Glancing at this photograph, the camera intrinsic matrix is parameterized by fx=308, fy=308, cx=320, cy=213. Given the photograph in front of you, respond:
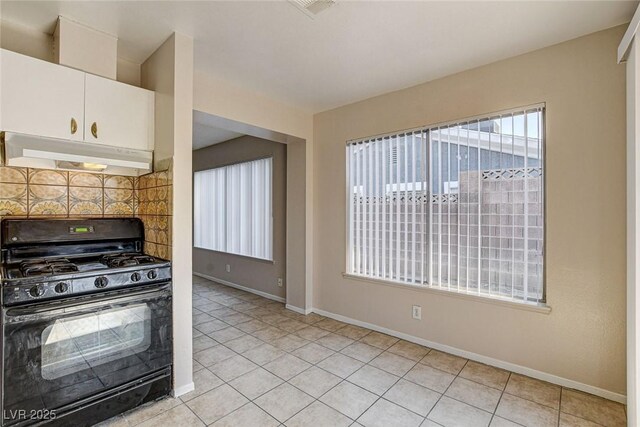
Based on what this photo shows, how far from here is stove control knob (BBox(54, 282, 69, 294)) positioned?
5.63 ft

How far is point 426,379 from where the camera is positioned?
243 centimetres

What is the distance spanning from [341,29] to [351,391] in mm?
2614

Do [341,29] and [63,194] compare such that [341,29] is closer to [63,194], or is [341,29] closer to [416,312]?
[63,194]

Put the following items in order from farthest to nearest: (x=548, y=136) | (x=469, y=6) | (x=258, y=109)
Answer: (x=258, y=109), (x=548, y=136), (x=469, y=6)

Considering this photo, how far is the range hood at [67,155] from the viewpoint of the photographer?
72.0 inches

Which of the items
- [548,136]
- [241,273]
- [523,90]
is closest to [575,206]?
[548,136]

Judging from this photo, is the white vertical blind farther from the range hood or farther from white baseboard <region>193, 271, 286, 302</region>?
the range hood

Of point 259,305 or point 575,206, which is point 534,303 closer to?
point 575,206

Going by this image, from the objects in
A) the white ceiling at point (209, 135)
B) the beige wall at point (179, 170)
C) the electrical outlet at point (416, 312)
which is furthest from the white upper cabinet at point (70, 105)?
the electrical outlet at point (416, 312)

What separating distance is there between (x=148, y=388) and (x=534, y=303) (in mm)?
2912

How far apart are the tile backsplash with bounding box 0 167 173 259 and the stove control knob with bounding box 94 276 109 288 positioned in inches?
16.6

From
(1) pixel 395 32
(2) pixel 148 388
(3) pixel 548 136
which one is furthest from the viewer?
(3) pixel 548 136

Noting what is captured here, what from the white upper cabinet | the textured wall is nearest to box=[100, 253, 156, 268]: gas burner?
the textured wall

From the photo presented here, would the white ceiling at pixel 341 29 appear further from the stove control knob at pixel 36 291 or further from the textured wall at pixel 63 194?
the stove control knob at pixel 36 291
